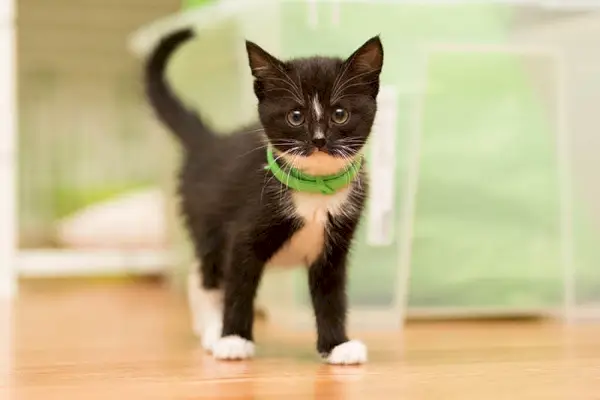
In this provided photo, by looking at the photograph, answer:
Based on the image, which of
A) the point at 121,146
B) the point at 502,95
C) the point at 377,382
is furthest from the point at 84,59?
the point at 377,382

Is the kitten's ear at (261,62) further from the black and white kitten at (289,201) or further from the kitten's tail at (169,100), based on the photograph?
the kitten's tail at (169,100)

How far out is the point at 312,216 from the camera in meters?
1.40

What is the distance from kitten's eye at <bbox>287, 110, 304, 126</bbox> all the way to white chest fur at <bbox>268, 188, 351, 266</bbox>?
129 mm

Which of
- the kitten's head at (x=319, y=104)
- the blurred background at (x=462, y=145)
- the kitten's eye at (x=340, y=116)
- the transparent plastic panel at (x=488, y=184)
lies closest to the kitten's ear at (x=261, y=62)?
the kitten's head at (x=319, y=104)

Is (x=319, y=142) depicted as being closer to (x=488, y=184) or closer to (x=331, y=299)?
(x=331, y=299)

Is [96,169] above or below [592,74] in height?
below

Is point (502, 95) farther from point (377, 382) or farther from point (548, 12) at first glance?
point (377, 382)

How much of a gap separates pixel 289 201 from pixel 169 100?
0.57 metres

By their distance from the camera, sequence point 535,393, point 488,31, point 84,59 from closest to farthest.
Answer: point 535,393, point 488,31, point 84,59

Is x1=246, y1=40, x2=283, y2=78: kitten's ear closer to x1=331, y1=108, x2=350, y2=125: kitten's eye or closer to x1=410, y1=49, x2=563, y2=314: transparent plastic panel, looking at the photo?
x1=331, y1=108, x2=350, y2=125: kitten's eye

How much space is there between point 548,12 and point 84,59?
63.6 inches

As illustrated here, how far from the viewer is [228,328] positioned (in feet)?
4.74

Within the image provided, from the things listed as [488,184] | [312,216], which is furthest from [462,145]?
[312,216]

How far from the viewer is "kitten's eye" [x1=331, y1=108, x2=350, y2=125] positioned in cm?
131
